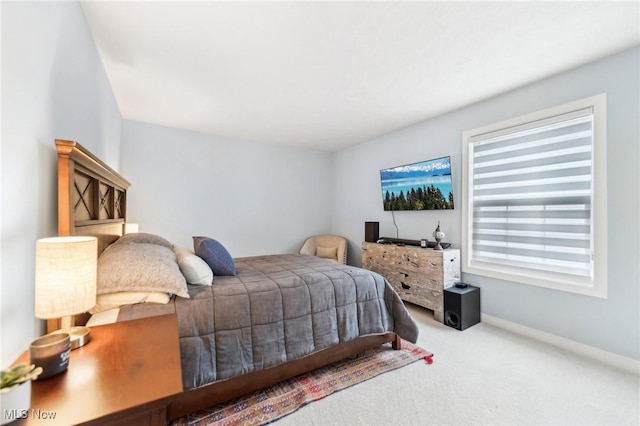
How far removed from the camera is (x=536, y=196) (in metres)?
2.61

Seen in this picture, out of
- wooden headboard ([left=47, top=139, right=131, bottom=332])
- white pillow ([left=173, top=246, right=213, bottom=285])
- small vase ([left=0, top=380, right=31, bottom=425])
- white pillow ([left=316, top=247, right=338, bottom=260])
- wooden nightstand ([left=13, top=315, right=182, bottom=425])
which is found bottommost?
white pillow ([left=316, top=247, right=338, bottom=260])

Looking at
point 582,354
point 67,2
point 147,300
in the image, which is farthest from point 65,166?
point 582,354

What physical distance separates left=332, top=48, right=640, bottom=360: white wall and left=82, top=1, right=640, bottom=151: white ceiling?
0.16 m

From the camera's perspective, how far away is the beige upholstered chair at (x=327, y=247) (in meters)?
4.74

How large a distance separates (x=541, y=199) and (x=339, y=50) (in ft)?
7.88

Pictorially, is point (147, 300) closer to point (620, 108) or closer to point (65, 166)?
point (65, 166)

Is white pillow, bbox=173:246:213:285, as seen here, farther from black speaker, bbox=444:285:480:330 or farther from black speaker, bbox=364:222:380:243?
black speaker, bbox=364:222:380:243

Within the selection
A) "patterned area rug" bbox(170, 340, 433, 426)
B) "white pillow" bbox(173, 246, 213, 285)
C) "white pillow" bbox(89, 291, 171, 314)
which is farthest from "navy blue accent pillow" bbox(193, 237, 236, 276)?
"patterned area rug" bbox(170, 340, 433, 426)

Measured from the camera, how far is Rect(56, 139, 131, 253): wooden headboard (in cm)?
119

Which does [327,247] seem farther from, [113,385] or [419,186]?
[113,385]

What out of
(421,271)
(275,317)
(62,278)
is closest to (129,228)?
(275,317)

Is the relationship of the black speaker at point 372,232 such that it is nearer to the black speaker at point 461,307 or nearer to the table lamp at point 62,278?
the black speaker at point 461,307

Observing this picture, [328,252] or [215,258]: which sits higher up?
[215,258]

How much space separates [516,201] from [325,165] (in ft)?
11.5
